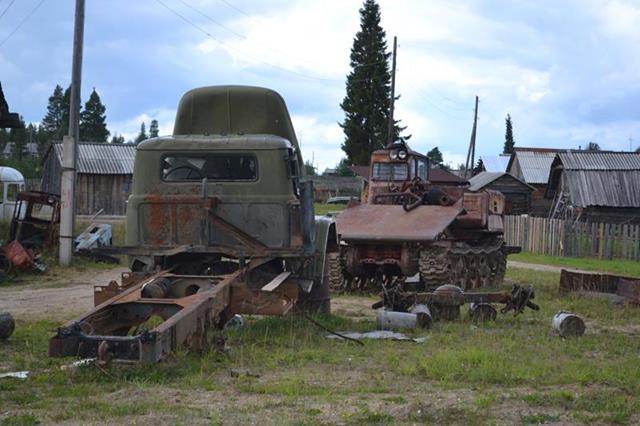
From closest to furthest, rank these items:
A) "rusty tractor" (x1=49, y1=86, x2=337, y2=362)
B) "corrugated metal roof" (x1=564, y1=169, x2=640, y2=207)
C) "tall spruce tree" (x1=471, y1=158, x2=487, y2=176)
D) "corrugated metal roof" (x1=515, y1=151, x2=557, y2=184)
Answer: "rusty tractor" (x1=49, y1=86, x2=337, y2=362)
"corrugated metal roof" (x1=564, y1=169, x2=640, y2=207)
"corrugated metal roof" (x1=515, y1=151, x2=557, y2=184)
"tall spruce tree" (x1=471, y1=158, x2=487, y2=176)

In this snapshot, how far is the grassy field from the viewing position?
5.78 meters

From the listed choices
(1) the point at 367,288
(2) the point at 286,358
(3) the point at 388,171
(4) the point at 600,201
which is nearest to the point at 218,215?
(2) the point at 286,358

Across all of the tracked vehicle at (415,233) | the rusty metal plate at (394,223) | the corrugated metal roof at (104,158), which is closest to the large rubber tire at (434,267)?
the tracked vehicle at (415,233)

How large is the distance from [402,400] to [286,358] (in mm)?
1855

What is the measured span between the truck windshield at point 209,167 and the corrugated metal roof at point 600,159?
3392 centimetres

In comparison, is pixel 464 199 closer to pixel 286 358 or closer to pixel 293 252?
pixel 293 252

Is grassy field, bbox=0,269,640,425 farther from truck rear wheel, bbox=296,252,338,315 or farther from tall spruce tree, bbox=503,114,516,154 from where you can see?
tall spruce tree, bbox=503,114,516,154

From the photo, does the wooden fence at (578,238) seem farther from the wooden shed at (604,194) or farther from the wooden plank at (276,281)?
the wooden plank at (276,281)

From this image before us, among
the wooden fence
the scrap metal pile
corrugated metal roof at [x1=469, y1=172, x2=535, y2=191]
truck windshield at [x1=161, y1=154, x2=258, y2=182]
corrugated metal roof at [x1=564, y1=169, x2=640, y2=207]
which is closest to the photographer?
truck windshield at [x1=161, y1=154, x2=258, y2=182]

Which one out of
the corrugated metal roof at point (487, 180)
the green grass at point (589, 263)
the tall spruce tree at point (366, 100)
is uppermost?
the tall spruce tree at point (366, 100)

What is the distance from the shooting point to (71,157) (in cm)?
1897

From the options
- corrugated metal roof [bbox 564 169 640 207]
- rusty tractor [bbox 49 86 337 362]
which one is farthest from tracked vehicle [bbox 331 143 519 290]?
corrugated metal roof [bbox 564 169 640 207]

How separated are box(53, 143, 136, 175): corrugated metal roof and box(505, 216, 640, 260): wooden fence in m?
19.7

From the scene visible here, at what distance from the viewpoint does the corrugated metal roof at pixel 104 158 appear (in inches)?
1689
